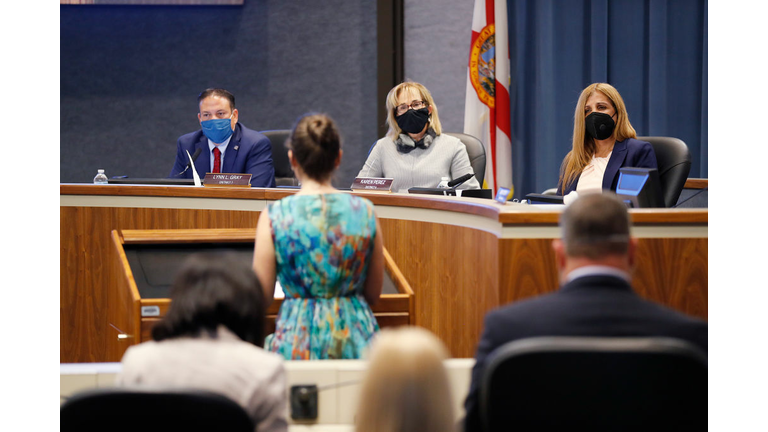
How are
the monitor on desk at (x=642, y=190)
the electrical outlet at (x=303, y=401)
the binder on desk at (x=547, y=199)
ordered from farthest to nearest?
the binder on desk at (x=547, y=199) → the monitor on desk at (x=642, y=190) → the electrical outlet at (x=303, y=401)

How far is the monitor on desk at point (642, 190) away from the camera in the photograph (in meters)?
2.62

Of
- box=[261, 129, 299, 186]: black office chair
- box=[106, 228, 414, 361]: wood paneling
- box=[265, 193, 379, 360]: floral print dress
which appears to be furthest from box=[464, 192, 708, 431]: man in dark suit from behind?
box=[261, 129, 299, 186]: black office chair

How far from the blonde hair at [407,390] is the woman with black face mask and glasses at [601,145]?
8.62 ft

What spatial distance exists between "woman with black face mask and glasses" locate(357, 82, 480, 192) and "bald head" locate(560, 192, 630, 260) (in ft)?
8.34

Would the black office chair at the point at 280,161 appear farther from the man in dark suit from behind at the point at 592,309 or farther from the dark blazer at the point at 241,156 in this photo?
the man in dark suit from behind at the point at 592,309

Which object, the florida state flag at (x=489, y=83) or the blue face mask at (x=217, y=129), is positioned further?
the florida state flag at (x=489, y=83)

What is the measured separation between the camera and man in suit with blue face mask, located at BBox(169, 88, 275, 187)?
14.1ft

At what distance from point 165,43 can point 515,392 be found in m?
5.66

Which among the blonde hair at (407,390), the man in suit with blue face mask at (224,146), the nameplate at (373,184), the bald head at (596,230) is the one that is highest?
the man in suit with blue face mask at (224,146)

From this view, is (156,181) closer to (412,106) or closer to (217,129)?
(217,129)

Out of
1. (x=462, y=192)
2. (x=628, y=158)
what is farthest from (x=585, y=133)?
(x=462, y=192)

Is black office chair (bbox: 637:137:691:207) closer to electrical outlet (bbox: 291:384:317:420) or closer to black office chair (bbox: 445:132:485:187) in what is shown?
black office chair (bbox: 445:132:485:187)

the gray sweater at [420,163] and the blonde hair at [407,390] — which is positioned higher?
the gray sweater at [420,163]

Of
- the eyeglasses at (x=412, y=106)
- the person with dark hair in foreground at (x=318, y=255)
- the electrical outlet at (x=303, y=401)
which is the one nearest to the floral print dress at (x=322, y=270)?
the person with dark hair in foreground at (x=318, y=255)
